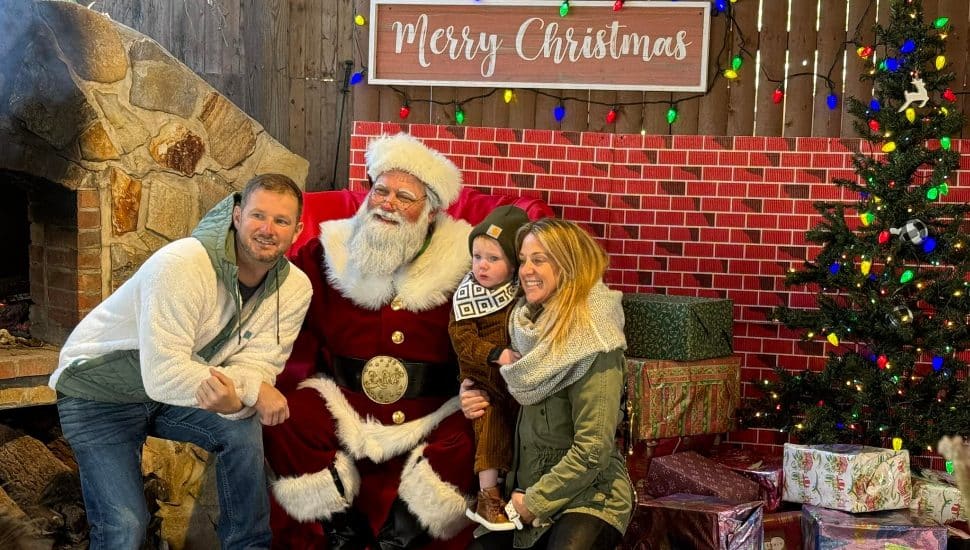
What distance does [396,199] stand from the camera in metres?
3.88

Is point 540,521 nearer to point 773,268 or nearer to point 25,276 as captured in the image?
point 773,268

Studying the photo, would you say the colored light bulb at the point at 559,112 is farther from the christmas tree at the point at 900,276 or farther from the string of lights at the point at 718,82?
the christmas tree at the point at 900,276

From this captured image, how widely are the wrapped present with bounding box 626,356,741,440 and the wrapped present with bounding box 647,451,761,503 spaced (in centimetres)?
13

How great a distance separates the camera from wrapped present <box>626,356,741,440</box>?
432cm

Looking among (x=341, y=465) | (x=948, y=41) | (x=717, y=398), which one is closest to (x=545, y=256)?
(x=341, y=465)

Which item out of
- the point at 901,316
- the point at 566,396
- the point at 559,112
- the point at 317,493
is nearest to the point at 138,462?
the point at 317,493

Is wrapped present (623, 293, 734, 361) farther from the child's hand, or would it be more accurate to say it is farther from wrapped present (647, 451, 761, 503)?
the child's hand

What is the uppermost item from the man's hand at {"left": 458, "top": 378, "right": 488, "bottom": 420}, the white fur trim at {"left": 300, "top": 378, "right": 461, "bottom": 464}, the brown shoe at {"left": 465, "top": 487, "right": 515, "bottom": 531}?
the man's hand at {"left": 458, "top": 378, "right": 488, "bottom": 420}

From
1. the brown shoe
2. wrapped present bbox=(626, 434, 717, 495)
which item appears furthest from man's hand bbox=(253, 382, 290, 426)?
wrapped present bbox=(626, 434, 717, 495)

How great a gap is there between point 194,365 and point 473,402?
0.98 meters

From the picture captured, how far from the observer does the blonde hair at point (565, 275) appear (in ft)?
10.6

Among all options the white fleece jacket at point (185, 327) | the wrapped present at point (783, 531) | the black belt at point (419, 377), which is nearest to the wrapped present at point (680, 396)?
the wrapped present at point (783, 531)

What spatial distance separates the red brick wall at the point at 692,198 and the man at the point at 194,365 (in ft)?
6.86

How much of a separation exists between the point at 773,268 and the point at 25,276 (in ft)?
12.0
